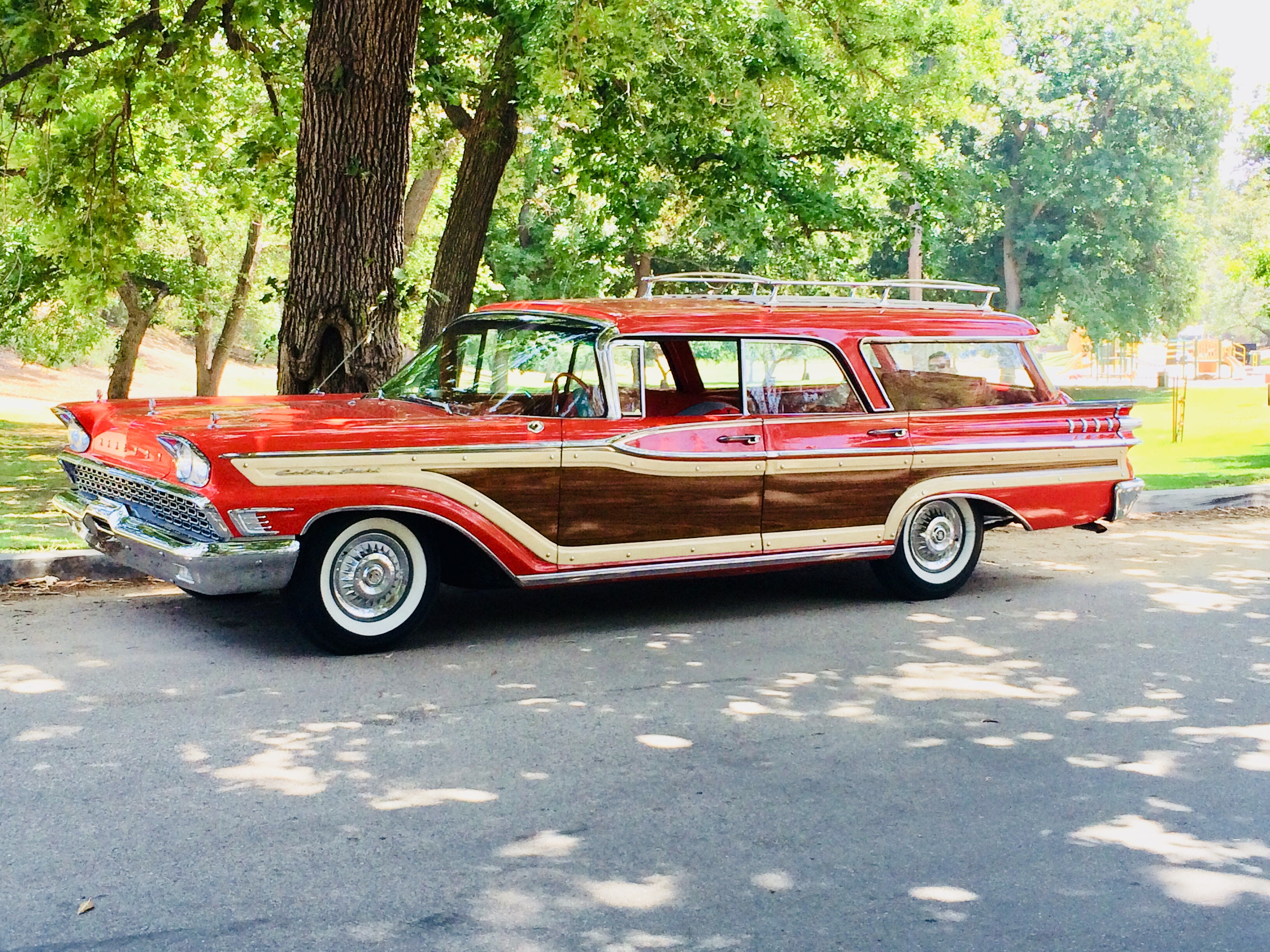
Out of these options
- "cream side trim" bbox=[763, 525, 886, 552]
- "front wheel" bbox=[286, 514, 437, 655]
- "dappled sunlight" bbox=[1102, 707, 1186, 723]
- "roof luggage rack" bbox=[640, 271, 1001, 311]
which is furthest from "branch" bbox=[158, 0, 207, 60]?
"dappled sunlight" bbox=[1102, 707, 1186, 723]

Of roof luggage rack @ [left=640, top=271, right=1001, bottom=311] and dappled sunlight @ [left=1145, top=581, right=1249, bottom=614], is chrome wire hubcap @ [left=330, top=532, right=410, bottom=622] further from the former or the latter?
dappled sunlight @ [left=1145, top=581, right=1249, bottom=614]

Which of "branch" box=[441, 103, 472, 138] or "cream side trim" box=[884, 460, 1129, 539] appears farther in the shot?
"branch" box=[441, 103, 472, 138]

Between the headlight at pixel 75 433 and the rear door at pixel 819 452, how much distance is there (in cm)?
354

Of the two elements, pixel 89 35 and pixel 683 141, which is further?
pixel 683 141

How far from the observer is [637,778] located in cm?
536

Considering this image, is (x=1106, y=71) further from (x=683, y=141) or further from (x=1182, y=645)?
(x=1182, y=645)

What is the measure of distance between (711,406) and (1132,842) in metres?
3.92

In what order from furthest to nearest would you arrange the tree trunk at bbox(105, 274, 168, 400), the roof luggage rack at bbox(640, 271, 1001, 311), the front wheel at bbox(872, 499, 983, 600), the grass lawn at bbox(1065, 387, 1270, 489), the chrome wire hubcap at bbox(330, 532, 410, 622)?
the tree trunk at bbox(105, 274, 168, 400) → the grass lawn at bbox(1065, 387, 1270, 489) → the front wheel at bbox(872, 499, 983, 600) → the roof luggage rack at bbox(640, 271, 1001, 311) → the chrome wire hubcap at bbox(330, 532, 410, 622)

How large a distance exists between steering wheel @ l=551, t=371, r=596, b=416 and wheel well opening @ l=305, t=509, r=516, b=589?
84cm

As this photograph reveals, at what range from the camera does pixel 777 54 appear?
17.2m

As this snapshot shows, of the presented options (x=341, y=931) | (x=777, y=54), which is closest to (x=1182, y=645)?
(x=341, y=931)

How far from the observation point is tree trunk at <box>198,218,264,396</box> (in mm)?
27828

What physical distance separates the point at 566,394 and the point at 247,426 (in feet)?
5.54

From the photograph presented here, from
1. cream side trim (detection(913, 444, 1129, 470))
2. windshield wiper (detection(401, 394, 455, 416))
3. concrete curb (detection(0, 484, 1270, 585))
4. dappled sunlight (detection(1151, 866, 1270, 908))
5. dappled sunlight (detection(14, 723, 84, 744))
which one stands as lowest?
dappled sunlight (detection(1151, 866, 1270, 908))
